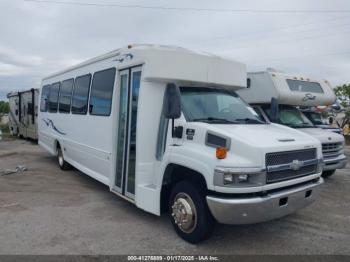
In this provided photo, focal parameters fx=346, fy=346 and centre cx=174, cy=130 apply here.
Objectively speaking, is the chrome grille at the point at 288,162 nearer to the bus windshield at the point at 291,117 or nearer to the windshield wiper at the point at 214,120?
the windshield wiper at the point at 214,120

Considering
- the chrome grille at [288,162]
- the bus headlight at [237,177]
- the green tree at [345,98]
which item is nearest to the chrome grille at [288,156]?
the chrome grille at [288,162]

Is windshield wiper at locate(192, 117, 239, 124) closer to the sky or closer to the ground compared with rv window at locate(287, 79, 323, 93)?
closer to the ground

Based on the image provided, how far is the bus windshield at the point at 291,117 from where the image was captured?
32.3ft

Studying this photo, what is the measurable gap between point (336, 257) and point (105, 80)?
504 centimetres

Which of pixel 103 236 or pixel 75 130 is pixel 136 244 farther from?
pixel 75 130

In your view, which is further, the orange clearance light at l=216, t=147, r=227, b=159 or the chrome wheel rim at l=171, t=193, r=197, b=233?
the chrome wheel rim at l=171, t=193, r=197, b=233

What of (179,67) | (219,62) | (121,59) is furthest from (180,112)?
(121,59)

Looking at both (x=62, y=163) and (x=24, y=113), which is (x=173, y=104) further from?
(x=24, y=113)

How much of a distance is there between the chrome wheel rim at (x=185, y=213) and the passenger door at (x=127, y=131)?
3.80 ft

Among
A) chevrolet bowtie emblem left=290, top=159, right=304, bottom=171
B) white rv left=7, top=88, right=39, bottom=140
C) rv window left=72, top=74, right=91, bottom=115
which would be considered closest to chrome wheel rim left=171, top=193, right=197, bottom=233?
chevrolet bowtie emblem left=290, top=159, right=304, bottom=171

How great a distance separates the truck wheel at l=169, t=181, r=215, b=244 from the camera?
4.62 m

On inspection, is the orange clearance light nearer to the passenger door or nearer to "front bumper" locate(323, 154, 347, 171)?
the passenger door

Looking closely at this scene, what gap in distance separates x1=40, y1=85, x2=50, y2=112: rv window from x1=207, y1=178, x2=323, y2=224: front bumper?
28.9 feet

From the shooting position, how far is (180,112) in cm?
486
